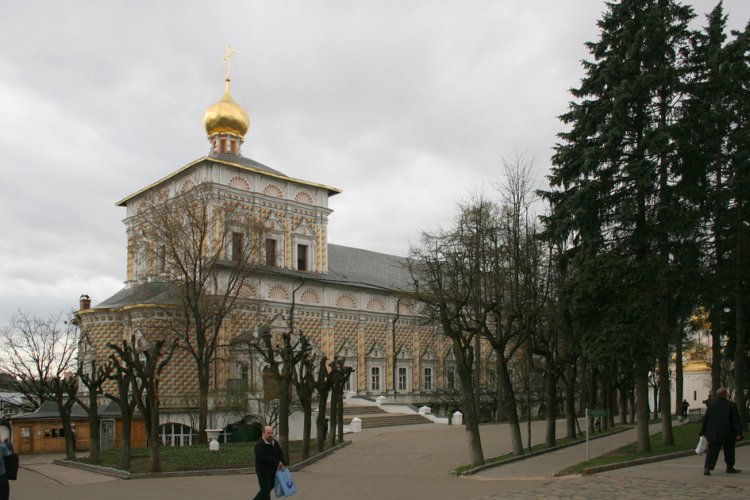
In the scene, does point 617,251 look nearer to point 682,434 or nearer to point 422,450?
point 682,434

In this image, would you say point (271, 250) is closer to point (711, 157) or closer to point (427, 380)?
point (427, 380)

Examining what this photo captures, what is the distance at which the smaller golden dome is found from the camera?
41.1m

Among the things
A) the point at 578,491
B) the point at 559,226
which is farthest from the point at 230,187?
the point at 578,491

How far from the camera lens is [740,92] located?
1977 cm

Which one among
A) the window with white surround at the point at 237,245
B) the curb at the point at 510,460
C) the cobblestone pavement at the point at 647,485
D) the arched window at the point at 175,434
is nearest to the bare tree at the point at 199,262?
the window with white surround at the point at 237,245

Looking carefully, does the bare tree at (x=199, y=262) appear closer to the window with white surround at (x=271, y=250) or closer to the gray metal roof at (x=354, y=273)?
the gray metal roof at (x=354, y=273)

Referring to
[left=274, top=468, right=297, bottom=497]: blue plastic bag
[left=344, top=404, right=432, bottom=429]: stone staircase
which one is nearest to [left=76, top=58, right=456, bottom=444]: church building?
[left=344, top=404, right=432, bottom=429]: stone staircase

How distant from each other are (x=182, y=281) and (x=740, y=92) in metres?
19.5

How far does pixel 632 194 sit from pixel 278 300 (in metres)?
25.2

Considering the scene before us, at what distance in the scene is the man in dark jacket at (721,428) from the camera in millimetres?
11711

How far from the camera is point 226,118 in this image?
41.1 meters

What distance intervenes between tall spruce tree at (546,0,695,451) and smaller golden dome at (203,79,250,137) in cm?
2588

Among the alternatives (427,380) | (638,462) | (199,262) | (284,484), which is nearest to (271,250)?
(199,262)

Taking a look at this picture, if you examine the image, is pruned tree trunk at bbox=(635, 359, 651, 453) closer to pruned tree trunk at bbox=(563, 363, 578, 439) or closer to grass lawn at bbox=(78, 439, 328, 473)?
pruned tree trunk at bbox=(563, 363, 578, 439)
